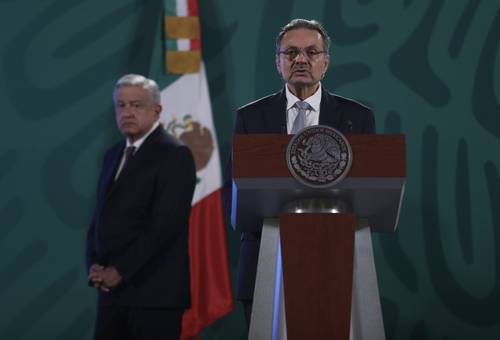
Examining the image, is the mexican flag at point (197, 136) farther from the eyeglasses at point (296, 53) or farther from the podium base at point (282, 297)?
the podium base at point (282, 297)

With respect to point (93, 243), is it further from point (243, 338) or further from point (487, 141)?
point (487, 141)

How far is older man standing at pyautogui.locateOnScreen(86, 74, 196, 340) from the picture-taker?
2867 mm

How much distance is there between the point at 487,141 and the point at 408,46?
2.44ft

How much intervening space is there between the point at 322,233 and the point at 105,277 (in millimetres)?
1275

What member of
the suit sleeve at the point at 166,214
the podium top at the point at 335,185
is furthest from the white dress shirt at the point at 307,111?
the suit sleeve at the point at 166,214

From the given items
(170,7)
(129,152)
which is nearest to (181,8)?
(170,7)

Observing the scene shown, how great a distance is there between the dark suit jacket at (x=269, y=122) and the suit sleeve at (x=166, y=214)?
632mm

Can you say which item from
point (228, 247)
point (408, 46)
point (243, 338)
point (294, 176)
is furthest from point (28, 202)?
point (294, 176)

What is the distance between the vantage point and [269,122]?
2299 mm

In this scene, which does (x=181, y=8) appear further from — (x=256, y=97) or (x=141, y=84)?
(x=141, y=84)

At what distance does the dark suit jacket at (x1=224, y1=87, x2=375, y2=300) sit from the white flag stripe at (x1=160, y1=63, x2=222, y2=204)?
234cm

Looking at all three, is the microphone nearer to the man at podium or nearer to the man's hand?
the man at podium

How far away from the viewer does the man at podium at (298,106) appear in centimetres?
225

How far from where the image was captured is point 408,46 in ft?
15.8
